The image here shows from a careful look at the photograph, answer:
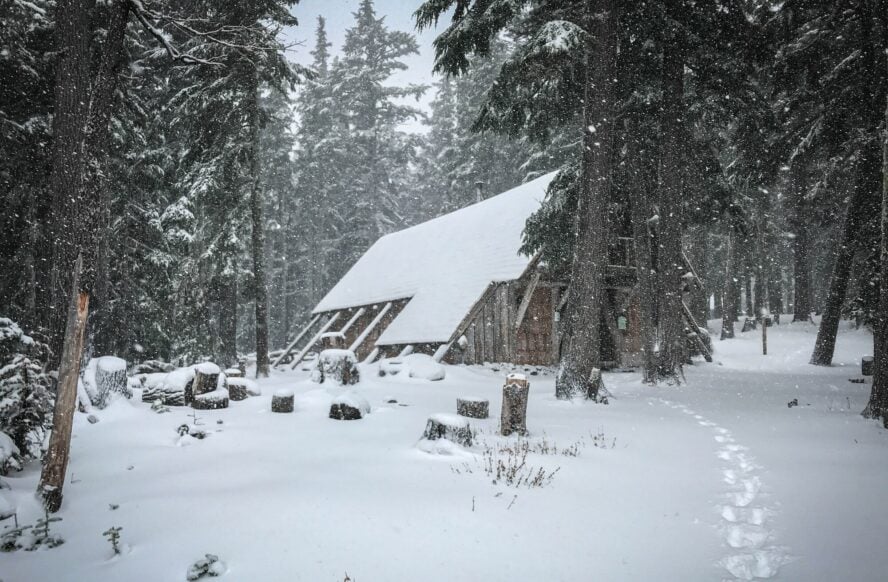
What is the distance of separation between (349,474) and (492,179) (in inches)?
1392

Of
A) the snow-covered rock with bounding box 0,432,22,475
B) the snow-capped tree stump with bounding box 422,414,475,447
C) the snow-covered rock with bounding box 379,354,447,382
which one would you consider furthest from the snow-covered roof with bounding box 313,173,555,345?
the snow-covered rock with bounding box 0,432,22,475

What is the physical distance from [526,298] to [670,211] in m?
5.20

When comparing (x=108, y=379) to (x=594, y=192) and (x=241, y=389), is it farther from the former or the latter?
(x=594, y=192)

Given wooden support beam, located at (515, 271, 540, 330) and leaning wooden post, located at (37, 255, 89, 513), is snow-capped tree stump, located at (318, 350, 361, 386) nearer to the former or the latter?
wooden support beam, located at (515, 271, 540, 330)

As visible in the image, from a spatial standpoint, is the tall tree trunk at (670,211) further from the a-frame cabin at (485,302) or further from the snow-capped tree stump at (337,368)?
the snow-capped tree stump at (337,368)

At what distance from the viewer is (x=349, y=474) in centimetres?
531

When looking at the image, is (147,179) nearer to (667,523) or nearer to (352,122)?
(667,523)

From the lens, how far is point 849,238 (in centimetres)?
Answer: 1567

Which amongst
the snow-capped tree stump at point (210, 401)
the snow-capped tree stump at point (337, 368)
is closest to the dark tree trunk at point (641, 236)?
the snow-capped tree stump at point (337, 368)

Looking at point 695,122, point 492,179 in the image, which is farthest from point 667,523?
point 492,179

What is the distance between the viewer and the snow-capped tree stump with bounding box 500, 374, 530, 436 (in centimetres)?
743

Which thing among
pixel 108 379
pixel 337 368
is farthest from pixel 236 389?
pixel 337 368

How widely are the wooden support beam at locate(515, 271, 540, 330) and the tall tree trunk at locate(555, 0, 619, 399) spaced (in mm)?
5648

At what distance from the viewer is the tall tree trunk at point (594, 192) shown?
10820mm
